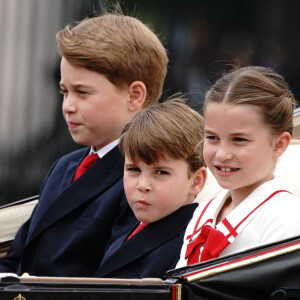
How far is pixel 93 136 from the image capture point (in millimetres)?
2508

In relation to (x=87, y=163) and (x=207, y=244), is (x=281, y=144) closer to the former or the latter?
(x=207, y=244)

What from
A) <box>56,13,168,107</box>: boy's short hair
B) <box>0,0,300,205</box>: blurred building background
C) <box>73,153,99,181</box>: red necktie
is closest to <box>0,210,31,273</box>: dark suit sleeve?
<box>73,153,99,181</box>: red necktie

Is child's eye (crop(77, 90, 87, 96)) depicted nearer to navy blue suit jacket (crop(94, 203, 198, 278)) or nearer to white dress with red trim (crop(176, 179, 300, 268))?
navy blue suit jacket (crop(94, 203, 198, 278))

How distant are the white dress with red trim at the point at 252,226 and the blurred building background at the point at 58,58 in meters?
1.53

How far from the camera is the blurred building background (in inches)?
139

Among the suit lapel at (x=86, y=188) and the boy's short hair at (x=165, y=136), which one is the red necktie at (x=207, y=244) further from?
the suit lapel at (x=86, y=188)

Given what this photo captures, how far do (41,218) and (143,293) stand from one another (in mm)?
943

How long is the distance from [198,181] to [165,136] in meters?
0.15

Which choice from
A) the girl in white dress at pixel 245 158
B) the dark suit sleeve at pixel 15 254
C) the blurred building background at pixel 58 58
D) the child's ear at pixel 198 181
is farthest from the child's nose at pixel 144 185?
the blurred building background at pixel 58 58

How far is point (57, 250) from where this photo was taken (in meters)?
2.44

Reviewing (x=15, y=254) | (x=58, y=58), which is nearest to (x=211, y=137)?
(x=15, y=254)

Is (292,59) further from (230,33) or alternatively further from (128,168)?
(128,168)

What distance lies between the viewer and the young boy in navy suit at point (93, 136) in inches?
95.6

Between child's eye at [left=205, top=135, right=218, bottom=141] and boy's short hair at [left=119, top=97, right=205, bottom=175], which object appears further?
boy's short hair at [left=119, top=97, right=205, bottom=175]
